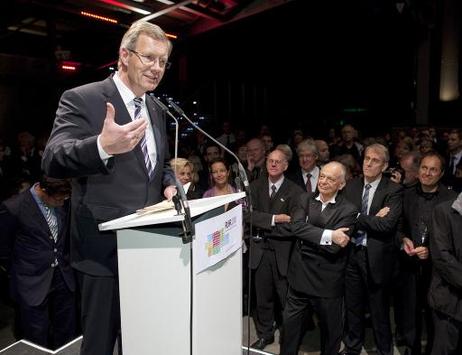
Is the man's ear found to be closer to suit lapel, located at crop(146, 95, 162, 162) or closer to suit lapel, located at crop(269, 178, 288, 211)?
suit lapel, located at crop(146, 95, 162, 162)

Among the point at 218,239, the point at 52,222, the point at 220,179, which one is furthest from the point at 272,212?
the point at 218,239

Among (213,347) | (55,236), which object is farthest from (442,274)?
(55,236)

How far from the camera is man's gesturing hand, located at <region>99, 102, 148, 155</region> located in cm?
113

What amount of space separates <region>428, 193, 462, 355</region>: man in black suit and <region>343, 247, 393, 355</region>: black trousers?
499 mm

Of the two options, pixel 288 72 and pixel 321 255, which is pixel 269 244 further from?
pixel 288 72

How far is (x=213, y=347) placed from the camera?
137 cm

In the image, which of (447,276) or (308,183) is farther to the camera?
(308,183)

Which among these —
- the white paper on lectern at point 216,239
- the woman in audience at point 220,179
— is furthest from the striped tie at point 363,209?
the white paper on lectern at point 216,239

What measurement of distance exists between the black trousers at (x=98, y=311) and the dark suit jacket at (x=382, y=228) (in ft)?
6.91

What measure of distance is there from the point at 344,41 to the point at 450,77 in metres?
3.90

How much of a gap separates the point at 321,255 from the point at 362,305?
676mm

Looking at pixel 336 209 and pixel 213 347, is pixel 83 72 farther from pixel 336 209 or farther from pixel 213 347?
pixel 213 347

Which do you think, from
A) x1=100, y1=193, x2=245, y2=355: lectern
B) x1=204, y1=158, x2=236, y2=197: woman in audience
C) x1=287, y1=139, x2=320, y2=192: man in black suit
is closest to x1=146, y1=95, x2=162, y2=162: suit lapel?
x1=100, y1=193, x2=245, y2=355: lectern

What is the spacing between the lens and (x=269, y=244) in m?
3.50
